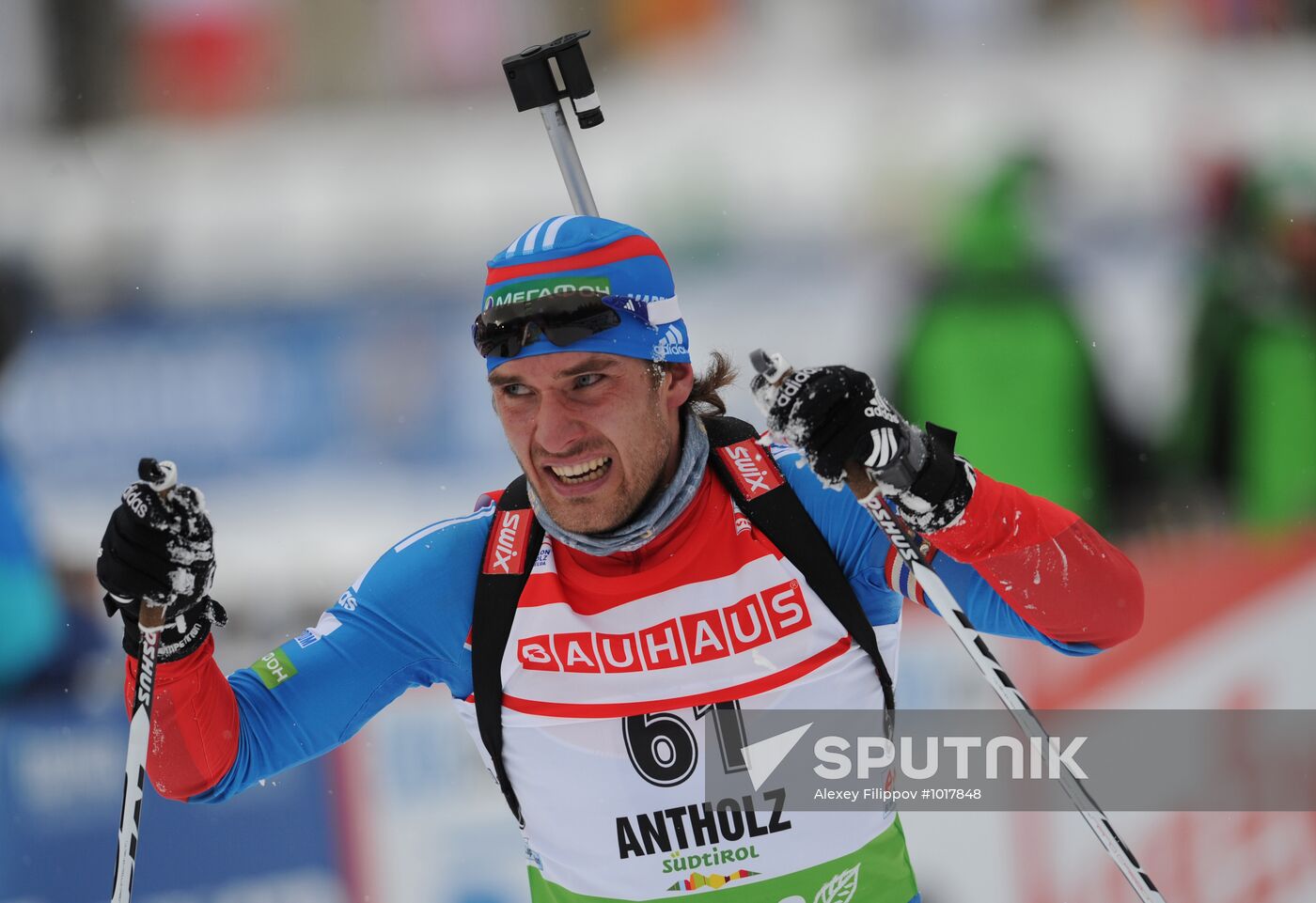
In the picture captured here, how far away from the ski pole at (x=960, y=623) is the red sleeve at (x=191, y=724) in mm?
1194

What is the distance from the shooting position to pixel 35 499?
18.5 ft

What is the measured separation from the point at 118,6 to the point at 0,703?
3221 mm

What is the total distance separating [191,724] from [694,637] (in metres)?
0.96

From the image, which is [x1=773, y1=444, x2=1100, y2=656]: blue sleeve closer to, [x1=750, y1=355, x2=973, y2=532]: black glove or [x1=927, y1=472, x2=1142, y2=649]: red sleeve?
Answer: [x1=927, y1=472, x2=1142, y2=649]: red sleeve

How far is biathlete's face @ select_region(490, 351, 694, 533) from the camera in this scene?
2689mm

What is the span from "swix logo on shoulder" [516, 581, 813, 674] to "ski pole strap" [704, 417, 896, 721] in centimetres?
6

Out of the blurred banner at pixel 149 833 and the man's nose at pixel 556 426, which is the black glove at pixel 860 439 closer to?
the man's nose at pixel 556 426

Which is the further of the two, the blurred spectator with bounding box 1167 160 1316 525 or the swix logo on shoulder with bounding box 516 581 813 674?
the blurred spectator with bounding box 1167 160 1316 525

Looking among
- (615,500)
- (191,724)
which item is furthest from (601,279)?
(191,724)

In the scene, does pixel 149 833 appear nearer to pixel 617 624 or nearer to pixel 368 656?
pixel 368 656

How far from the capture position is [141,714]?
2.68 m

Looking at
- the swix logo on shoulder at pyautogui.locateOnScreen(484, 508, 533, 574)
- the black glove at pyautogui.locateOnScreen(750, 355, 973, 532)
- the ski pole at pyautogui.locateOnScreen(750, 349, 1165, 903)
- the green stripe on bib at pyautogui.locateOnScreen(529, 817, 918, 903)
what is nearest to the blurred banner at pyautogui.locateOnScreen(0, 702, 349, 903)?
the green stripe on bib at pyautogui.locateOnScreen(529, 817, 918, 903)

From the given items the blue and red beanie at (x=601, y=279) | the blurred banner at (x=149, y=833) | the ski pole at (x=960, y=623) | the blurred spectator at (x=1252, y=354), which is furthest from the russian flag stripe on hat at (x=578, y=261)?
the blurred spectator at (x=1252, y=354)

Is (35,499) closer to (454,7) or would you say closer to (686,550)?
(454,7)
